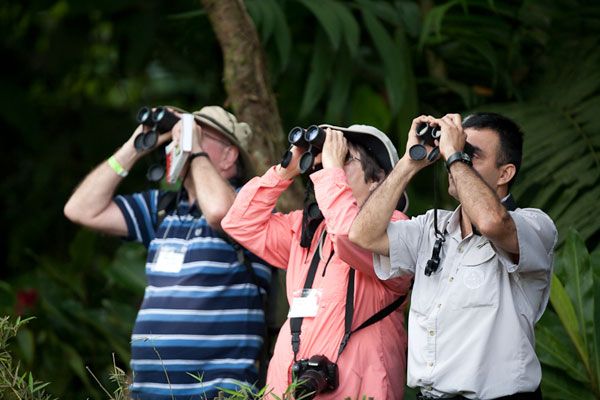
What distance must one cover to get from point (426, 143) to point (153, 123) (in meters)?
1.52

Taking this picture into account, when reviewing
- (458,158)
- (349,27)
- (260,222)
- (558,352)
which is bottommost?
(558,352)

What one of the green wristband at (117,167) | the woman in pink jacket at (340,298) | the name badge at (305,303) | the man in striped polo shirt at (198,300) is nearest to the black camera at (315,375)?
the woman in pink jacket at (340,298)

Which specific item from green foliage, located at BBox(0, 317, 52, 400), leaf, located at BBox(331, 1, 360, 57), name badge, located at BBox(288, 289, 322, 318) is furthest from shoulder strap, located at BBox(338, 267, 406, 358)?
leaf, located at BBox(331, 1, 360, 57)

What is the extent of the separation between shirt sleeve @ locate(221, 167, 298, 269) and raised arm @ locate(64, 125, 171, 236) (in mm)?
784

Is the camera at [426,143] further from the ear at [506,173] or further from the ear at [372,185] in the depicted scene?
the ear at [372,185]

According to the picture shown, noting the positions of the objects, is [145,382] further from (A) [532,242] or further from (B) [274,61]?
(B) [274,61]

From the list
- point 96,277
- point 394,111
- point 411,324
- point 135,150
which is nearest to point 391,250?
point 411,324

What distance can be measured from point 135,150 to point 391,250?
162 cm

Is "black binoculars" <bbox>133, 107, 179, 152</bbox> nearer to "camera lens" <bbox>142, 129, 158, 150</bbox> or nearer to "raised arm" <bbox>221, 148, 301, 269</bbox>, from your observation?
"camera lens" <bbox>142, 129, 158, 150</bbox>

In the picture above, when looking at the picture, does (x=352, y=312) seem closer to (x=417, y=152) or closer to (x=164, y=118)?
(x=417, y=152)

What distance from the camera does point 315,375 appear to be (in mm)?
3740

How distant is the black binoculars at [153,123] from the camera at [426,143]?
142cm

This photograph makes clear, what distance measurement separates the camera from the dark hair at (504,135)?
3.76 meters

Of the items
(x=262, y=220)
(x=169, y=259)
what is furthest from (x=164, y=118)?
(x=262, y=220)
